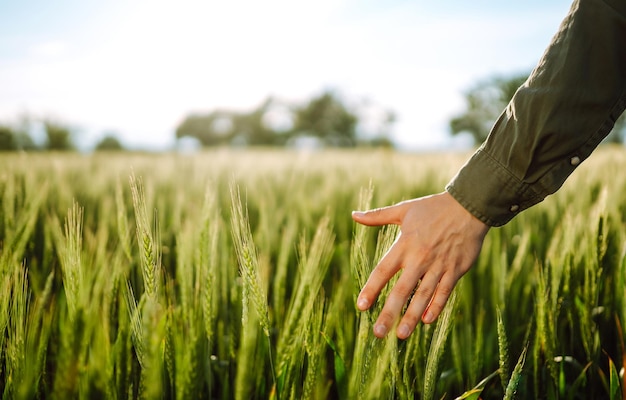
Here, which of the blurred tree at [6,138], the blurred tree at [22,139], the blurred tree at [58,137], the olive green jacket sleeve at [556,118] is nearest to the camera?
the olive green jacket sleeve at [556,118]

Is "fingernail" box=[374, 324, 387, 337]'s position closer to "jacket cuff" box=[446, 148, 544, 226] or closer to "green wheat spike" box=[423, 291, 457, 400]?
"green wheat spike" box=[423, 291, 457, 400]

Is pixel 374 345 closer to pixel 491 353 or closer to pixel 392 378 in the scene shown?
pixel 392 378

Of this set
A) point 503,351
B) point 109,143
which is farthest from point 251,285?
point 109,143

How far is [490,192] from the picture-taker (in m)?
0.98

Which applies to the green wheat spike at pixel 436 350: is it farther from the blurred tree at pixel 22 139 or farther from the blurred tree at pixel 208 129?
the blurred tree at pixel 208 129

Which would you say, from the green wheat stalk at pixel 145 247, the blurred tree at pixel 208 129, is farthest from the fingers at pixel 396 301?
the blurred tree at pixel 208 129

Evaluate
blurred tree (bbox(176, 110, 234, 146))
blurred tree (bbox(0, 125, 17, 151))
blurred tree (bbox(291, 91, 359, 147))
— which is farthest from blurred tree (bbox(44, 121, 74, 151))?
blurred tree (bbox(291, 91, 359, 147))

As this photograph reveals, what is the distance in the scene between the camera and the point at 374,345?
0.81m

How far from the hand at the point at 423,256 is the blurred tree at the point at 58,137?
750 inches

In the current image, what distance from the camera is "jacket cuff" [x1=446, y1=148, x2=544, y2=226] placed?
98cm

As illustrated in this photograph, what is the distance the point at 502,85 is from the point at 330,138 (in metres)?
15.9

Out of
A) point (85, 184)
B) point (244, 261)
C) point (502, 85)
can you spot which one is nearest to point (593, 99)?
point (244, 261)

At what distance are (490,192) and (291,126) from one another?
Answer: 131 feet

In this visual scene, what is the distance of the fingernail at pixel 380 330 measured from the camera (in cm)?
80
